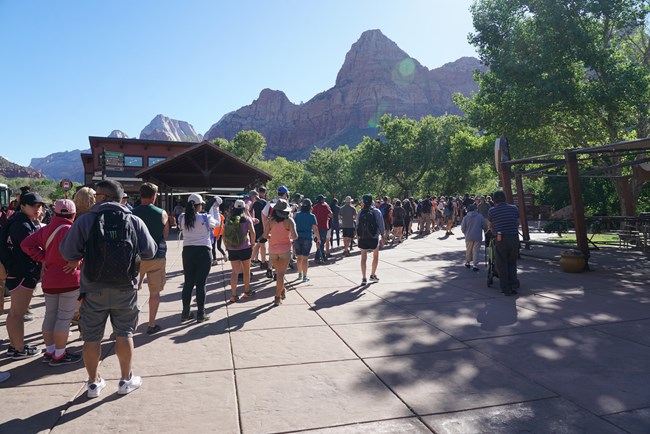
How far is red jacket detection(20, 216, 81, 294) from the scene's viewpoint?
156 inches

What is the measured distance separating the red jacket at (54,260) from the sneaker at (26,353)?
2.85 feet

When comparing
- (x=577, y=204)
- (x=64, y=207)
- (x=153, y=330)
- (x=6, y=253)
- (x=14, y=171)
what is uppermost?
(x=14, y=171)

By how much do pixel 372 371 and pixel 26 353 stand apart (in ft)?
12.0

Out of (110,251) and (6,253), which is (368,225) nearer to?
(110,251)

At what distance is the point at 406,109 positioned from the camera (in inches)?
7628

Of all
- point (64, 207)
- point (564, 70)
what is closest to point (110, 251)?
point (64, 207)

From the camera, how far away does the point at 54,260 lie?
13.0 feet

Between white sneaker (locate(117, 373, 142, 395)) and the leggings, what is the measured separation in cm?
206

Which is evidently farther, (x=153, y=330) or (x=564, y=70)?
(x=564, y=70)

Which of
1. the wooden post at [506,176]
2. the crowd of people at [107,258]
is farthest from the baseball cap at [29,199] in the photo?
the wooden post at [506,176]

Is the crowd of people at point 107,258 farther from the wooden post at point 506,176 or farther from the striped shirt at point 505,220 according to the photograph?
the wooden post at point 506,176

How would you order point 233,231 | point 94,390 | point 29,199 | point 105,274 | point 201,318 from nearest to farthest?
point 105,274 → point 94,390 → point 29,199 → point 201,318 → point 233,231

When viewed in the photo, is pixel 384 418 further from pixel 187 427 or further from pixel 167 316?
pixel 167 316

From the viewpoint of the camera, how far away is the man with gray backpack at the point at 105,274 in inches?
127
